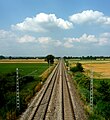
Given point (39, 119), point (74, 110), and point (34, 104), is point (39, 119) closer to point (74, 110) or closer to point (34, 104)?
point (74, 110)

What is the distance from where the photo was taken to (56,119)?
20.6 m

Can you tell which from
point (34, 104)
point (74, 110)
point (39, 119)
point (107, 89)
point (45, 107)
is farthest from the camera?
point (107, 89)

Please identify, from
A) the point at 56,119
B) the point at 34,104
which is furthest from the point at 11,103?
the point at 56,119

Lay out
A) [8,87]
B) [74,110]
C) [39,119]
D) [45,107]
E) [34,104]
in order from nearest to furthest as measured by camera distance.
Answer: [39,119], [74,110], [45,107], [34,104], [8,87]

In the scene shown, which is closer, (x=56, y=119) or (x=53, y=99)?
(x=56, y=119)

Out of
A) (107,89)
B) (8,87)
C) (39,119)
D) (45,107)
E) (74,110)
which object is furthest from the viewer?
(8,87)

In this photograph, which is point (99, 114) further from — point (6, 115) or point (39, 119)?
point (6, 115)

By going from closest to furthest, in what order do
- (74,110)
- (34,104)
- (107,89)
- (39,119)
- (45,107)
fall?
(39,119) < (74,110) < (45,107) < (34,104) < (107,89)

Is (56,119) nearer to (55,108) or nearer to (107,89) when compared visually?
(55,108)

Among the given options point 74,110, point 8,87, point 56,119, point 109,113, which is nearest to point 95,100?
point 74,110

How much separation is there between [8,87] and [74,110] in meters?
17.9

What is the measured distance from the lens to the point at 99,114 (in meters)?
21.4

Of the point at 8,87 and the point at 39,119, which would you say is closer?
the point at 39,119

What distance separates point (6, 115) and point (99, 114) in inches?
269
